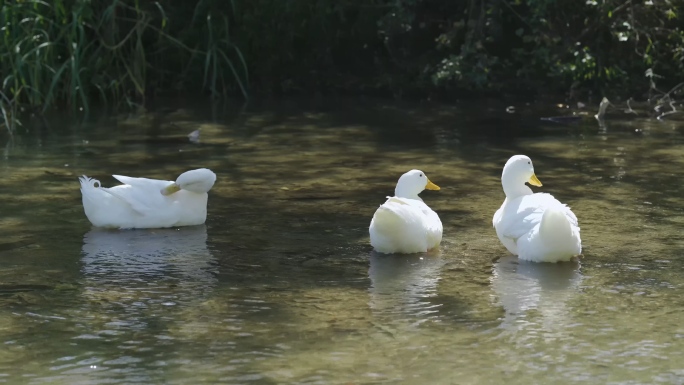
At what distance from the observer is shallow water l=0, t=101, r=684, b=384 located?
4.60 m

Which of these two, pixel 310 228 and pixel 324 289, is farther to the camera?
pixel 310 228

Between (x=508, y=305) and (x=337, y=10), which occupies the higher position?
(x=337, y=10)

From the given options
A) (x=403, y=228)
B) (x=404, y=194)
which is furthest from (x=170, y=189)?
(x=403, y=228)

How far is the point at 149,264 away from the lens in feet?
20.5

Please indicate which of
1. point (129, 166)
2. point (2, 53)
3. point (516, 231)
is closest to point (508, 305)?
point (516, 231)

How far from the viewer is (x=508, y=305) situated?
5395 mm

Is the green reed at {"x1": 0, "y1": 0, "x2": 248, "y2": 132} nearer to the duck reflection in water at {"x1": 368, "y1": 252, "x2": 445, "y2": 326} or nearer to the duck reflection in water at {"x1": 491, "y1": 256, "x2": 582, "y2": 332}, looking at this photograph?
the duck reflection in water at {"x1": 368, "y1": 252, "x2": 445, "y2": 326}

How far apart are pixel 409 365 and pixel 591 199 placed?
11.9 ft

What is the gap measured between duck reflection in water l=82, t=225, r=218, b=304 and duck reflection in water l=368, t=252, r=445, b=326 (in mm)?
841

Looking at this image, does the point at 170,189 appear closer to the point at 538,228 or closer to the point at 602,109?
the point at 538,228

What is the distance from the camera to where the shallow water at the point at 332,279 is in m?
4.60

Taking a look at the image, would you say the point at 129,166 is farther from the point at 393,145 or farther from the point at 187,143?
the point at 393,145

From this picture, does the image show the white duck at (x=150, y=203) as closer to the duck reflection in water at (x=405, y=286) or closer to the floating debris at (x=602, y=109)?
the duck reflection in water at (x=405, y=286)

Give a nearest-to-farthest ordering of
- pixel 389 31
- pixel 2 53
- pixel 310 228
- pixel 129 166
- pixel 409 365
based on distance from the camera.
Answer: pixel 409 365 < pixel 310 228 < pixel 129 166 < pixel 2 53 < pixel 389 31
